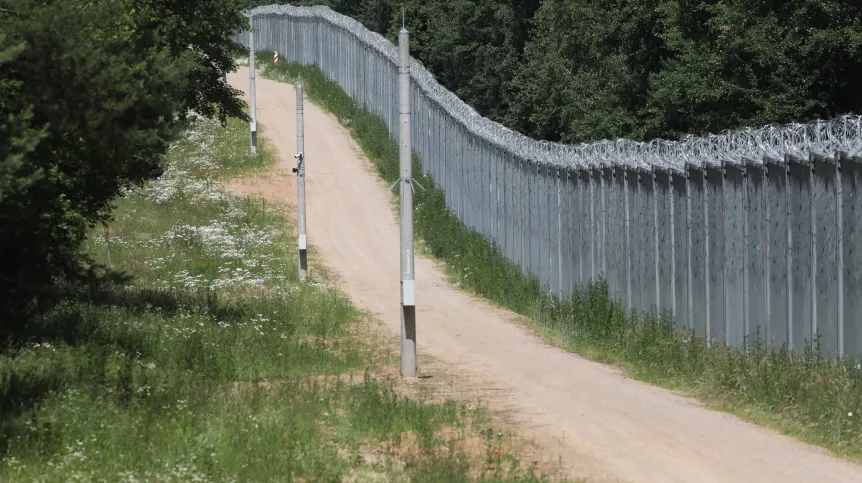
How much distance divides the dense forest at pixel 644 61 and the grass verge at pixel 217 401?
14.3 m

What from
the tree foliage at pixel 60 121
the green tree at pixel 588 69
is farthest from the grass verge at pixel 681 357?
the green tree at pixel 588 69

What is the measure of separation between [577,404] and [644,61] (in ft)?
100.0

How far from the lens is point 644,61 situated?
4188cm

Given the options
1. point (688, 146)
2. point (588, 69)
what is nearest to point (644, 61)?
point (588, 69)

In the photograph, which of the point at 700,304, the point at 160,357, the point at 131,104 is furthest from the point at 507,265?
the point at 131,104

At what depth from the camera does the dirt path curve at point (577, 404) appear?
32.8ft

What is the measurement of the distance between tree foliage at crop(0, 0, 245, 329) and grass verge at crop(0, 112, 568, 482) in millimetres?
1216

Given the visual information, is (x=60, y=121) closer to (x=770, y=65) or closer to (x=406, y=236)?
(x=406, y=236)

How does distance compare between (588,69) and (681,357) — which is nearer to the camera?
(681,357)

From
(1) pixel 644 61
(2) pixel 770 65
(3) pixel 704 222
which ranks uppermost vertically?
(1) pixel 644 61

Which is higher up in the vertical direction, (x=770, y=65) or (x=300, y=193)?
(x=770, y=65)

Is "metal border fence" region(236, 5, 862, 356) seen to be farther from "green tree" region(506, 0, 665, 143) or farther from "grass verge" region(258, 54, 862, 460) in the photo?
"green tree" region(506, 0, 665, 143)

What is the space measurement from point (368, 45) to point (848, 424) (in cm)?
3713

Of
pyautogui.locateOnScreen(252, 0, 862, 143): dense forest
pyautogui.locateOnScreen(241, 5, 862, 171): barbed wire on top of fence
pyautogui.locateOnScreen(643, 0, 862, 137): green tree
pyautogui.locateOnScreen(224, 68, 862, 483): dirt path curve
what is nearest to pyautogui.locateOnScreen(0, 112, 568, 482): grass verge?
pyautogui.locateOnScreen(224, 68, 862, 483): dirt path curve
